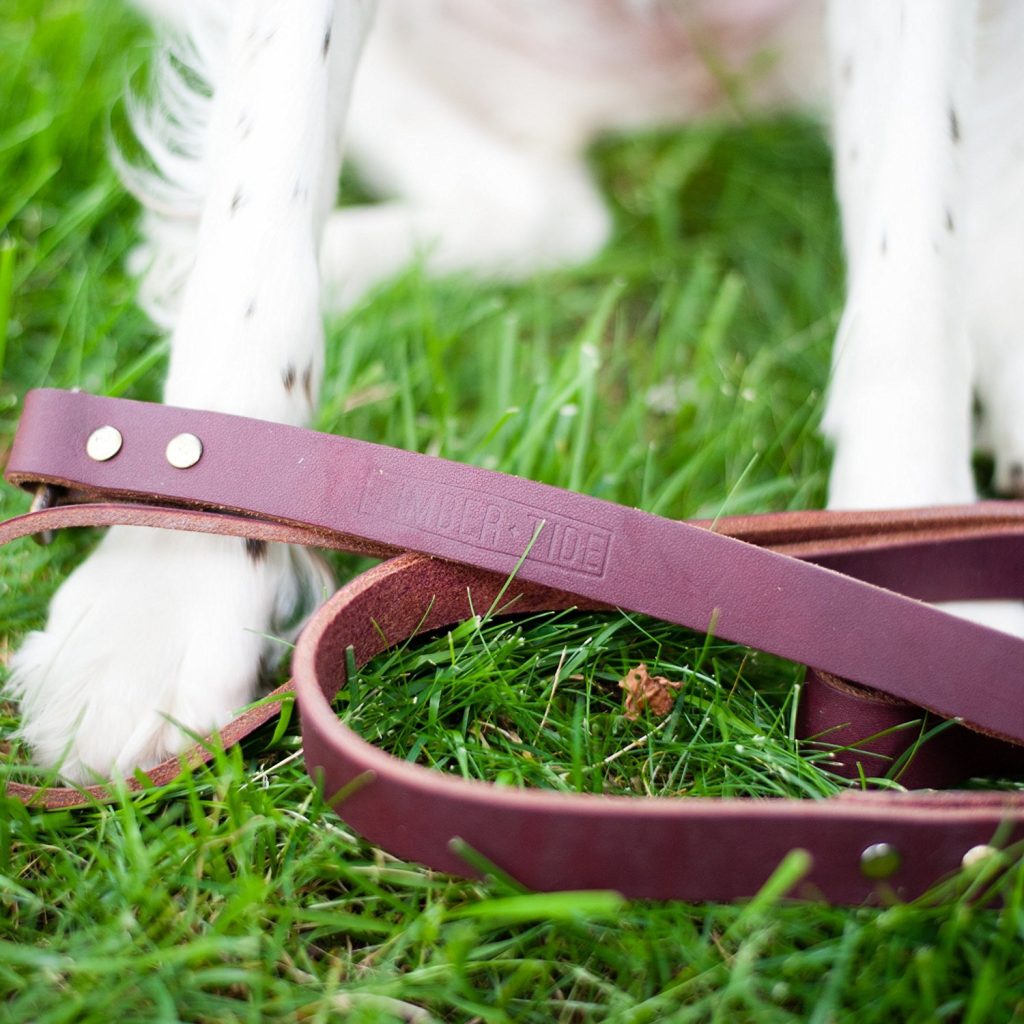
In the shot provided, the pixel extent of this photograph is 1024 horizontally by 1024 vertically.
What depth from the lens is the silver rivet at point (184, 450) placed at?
88 cm

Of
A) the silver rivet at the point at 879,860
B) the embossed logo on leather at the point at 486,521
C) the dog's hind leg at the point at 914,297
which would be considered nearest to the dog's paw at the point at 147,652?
the embossed logo on leather at the point at 486,521

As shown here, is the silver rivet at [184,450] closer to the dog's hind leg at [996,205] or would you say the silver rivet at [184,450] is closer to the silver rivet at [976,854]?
the silver rivet at [976,854]

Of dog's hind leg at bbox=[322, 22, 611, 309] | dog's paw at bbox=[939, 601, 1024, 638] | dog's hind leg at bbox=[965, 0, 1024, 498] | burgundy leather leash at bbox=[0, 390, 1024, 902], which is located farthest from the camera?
dog's hind leg at bbox=[322, 22, 611, 309]

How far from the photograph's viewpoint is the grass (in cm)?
74

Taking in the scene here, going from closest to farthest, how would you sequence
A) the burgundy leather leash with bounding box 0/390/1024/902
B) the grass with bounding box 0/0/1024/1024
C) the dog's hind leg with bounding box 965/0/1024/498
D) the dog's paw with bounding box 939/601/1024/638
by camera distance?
1. the grass with bounding box 0/0/1024/1024
2. the burgundy leather leash with bounding box 0/390/1024/902
3. the dog's paw with bounding box 939/601/1024/638
4. the dog's hind leg with bounding box 965/0/1024/498

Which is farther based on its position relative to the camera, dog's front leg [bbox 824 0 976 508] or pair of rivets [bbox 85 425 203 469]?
dog's front leg [bbox 824 0 976 508]

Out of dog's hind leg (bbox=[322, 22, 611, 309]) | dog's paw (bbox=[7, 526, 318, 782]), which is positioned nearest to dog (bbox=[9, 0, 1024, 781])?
dog's paw (bbox=[7, 526, 318, 782])

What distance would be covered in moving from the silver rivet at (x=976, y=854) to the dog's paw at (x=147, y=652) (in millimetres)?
624

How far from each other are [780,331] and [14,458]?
121cm

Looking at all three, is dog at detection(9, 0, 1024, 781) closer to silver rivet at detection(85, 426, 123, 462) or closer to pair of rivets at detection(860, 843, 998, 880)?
silver rivet at detection(85, 426, 123, 462)

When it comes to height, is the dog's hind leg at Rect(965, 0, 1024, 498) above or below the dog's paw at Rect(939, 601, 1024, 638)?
above

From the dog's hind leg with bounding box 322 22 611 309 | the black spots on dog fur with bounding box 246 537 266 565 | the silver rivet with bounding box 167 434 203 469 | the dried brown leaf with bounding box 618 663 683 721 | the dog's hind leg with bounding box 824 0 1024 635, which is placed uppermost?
the dog's hind leg with bounding box 322 22 611 309

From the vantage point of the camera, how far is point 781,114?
6.88 ft

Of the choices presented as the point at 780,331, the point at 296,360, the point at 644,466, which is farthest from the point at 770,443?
the point at 296,360
